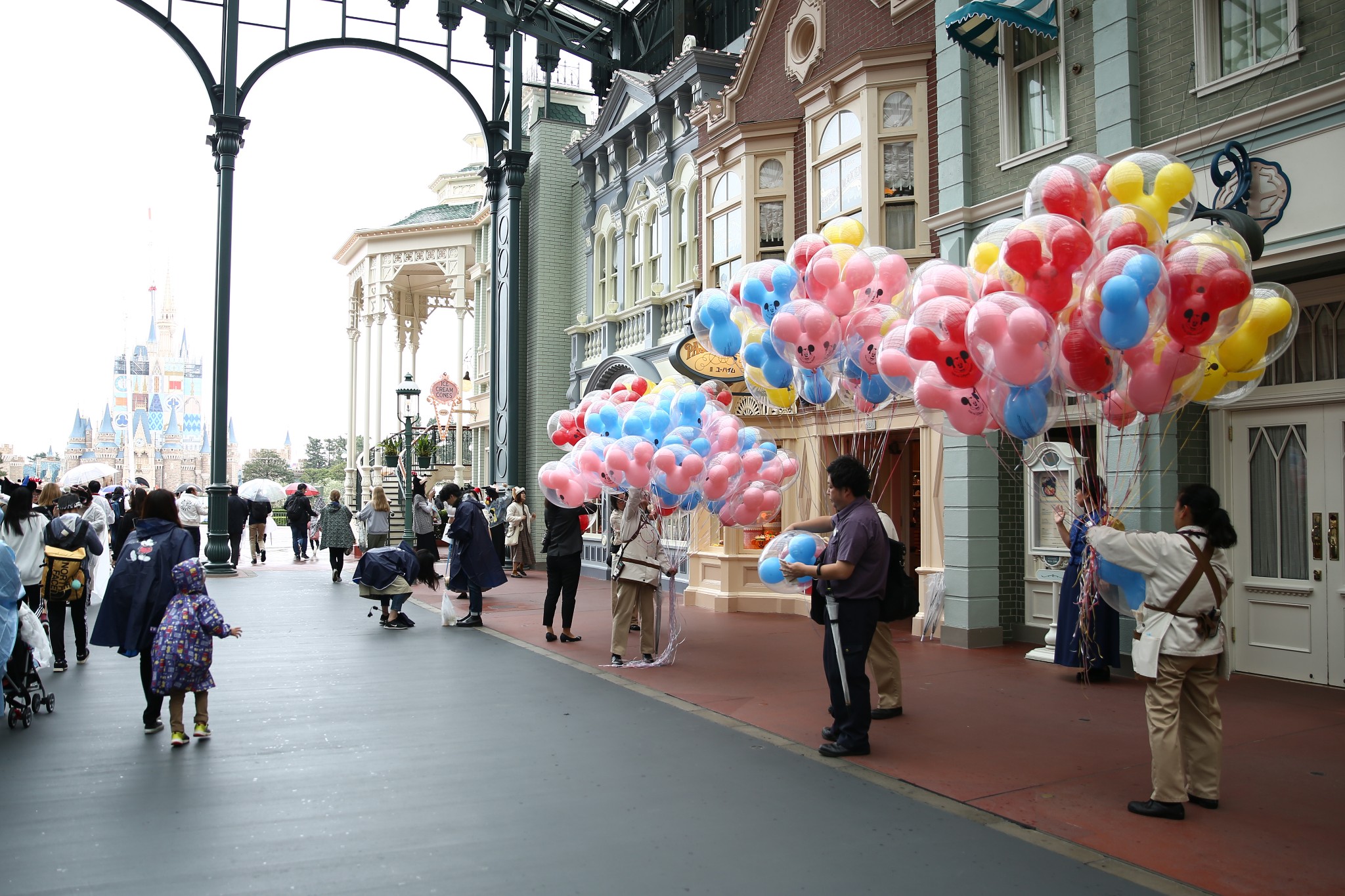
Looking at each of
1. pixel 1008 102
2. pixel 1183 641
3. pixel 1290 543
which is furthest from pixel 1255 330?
pixel 1008 102

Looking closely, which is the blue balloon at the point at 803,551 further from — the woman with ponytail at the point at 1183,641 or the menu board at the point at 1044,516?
the menu board at the point at 1044,516

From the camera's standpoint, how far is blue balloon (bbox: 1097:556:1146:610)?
5176 mm

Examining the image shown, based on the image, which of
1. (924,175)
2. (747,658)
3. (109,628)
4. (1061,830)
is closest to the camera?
(1061,830)

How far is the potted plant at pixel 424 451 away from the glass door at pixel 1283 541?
22331 millimetres

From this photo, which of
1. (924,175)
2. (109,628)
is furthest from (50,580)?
(924,175)

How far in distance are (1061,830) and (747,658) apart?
5210 millimetres

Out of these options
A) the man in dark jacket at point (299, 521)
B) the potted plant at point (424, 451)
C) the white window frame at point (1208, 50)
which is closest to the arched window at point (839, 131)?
the white window frame at point (1208, 50)

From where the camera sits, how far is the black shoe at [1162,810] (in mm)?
4836

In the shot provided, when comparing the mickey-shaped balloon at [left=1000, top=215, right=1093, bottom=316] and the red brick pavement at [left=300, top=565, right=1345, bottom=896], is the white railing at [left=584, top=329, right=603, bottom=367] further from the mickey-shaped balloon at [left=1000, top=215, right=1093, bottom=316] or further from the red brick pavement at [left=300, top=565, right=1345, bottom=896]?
the mickey-shaped balloon at [left=1000, top=215, right=1093, bottom=316]

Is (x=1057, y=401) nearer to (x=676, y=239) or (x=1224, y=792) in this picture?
Answer: (x=1224, y=792)

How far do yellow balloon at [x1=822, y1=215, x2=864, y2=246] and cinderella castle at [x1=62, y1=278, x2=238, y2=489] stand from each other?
104 meters

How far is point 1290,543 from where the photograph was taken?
830 cm

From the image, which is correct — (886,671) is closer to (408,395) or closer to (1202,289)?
(1202,289)

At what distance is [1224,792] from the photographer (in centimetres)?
529
